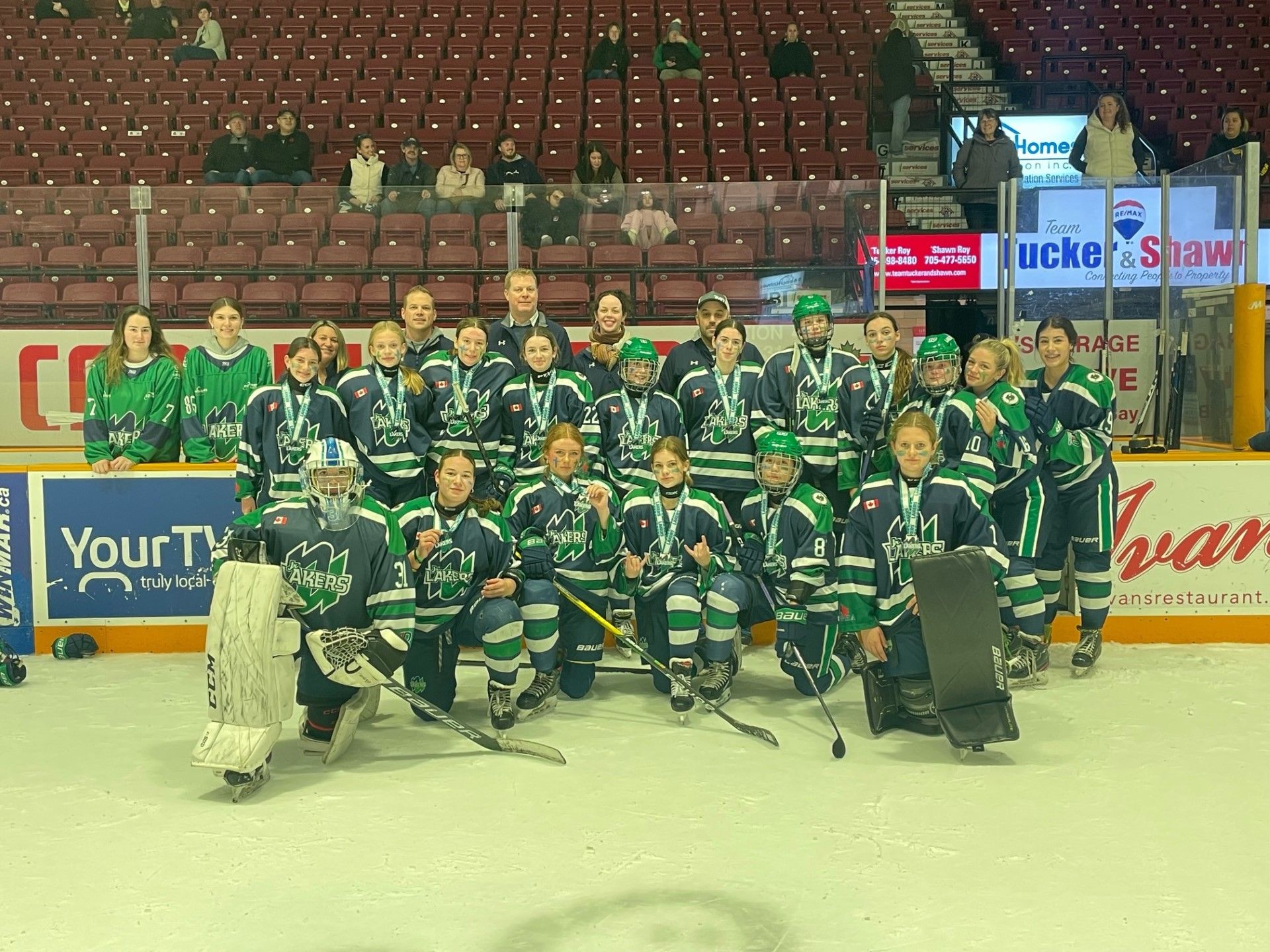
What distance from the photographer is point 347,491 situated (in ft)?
14.3

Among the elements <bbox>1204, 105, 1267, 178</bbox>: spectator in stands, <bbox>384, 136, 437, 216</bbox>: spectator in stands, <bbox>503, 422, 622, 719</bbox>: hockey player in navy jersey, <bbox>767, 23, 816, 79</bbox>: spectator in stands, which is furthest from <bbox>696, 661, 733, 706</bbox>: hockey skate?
<bbox>767, 23, 816, 79</bbox>: spectator in stands

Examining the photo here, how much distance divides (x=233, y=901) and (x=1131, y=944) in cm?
209

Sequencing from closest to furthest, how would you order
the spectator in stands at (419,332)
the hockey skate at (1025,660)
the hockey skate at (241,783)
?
1. the hockey skate at (241,783)
2. the hockey skate at (1025,660)
3. the spectator in stands at (419,332)

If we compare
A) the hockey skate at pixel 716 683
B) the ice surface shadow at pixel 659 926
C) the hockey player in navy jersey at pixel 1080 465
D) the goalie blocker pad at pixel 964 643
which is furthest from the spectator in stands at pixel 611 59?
the ice surface shadow at pixel 659 926

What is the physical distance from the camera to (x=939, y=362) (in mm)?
5535

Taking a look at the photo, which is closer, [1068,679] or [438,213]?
[1068,679]

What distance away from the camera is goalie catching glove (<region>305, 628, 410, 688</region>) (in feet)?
14.2

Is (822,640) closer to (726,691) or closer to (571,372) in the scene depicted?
(726,691)

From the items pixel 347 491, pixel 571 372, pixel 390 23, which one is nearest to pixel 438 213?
pixel 571 372

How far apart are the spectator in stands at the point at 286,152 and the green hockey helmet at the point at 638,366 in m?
5.54

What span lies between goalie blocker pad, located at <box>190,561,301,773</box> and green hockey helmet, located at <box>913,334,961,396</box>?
9.29ft

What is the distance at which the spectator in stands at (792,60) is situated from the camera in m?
12.8

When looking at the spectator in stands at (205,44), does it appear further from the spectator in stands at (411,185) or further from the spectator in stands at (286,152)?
the spectator in stands at (286,152)

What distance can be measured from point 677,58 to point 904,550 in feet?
29.7
